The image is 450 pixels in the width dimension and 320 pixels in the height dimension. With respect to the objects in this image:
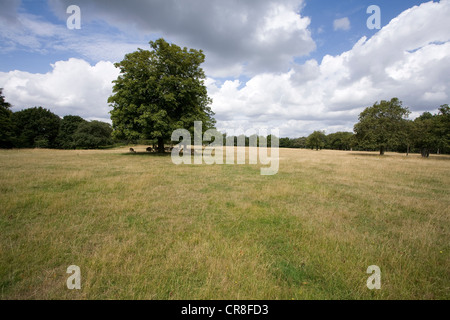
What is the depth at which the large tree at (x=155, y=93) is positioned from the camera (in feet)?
76.7

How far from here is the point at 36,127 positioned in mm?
53906

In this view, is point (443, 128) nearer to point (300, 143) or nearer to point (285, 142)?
point (300, 143)

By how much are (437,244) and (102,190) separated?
1359 cm

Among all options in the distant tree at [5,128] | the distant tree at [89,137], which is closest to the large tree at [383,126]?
the distant tree at [89,137]

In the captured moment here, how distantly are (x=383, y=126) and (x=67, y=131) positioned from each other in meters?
94.1

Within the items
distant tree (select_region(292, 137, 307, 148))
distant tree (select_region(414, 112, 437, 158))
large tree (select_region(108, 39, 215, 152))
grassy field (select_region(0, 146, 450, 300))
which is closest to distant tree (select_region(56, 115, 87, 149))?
large tree (select_region(108, 39, 215, 152))

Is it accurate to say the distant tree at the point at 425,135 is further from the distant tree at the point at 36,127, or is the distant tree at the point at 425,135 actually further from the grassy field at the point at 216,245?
the distant tree at the point at 36,127

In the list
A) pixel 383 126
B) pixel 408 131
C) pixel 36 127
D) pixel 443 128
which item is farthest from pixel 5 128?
pixel 443 128

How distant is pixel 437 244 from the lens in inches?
202

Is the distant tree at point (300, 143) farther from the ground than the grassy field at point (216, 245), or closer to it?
farther from the ground

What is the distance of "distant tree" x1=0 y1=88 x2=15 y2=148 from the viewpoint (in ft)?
129

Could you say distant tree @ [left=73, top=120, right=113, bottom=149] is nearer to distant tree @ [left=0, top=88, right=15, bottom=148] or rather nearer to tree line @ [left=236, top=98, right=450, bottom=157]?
distant tree @ [left=0, top=88, right=15, bottom=148]

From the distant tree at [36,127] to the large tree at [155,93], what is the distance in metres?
47.5

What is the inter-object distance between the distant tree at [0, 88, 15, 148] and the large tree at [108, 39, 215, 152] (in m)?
35.8
